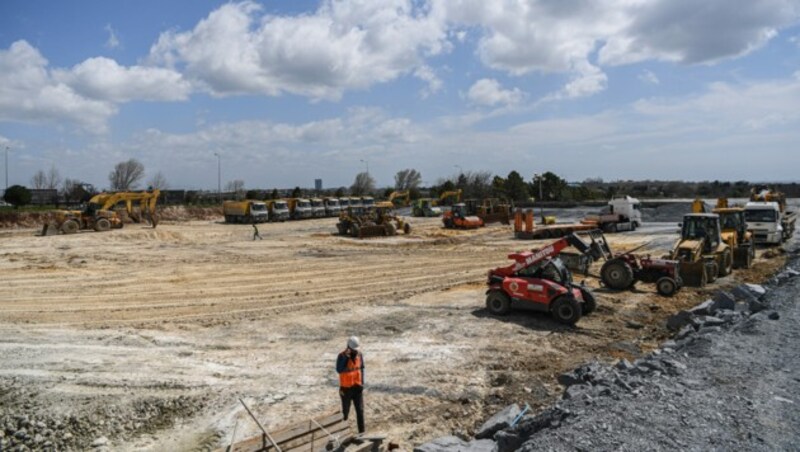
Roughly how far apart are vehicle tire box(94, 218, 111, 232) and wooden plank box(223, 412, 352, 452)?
117 ft

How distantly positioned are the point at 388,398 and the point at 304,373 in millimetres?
1897

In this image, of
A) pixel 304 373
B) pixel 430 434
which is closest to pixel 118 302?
pixel 304 373

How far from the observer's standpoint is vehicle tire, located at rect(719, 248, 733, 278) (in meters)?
19.1

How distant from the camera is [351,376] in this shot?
309 inches

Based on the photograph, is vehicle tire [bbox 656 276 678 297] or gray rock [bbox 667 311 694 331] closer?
gray rock [bbox 667 311 694 331]

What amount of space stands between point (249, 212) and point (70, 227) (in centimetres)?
1504

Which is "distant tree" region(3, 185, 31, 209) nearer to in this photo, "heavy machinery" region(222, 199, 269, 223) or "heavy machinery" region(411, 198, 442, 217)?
"heavy machinery" region(222, 199, 269, 223)

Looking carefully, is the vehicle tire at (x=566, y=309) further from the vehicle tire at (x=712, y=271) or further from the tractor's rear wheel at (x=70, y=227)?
the tractor's rear wheel at (x=70, y=227)

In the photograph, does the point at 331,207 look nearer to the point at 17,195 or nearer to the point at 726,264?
the point at 17,195

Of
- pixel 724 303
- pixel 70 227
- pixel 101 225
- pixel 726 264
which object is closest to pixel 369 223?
pixel 101 225

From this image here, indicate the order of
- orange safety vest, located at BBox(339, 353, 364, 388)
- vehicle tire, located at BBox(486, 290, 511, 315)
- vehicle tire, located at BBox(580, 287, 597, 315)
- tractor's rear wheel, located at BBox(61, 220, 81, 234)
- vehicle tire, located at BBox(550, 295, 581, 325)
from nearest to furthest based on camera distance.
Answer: orange safety vest, located at BBox(339, 353, 364, 388) < vehicle tire, located at BBox(550, 295, 581, 325) < vehicle tire, located at BBox(580, 287, 597, 315) < vehicle tire, located at BBox(486, 290, 511, 315) < tractor's rear wheel, located at BBox(61, 220, 81, 234)

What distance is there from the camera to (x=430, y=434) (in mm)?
8055

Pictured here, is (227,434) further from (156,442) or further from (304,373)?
(304,373)

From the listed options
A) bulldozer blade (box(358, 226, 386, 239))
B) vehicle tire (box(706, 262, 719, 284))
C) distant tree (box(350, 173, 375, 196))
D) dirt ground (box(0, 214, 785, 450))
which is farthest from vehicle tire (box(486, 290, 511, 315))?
distant tree (box(350, 173, 375, 196))
